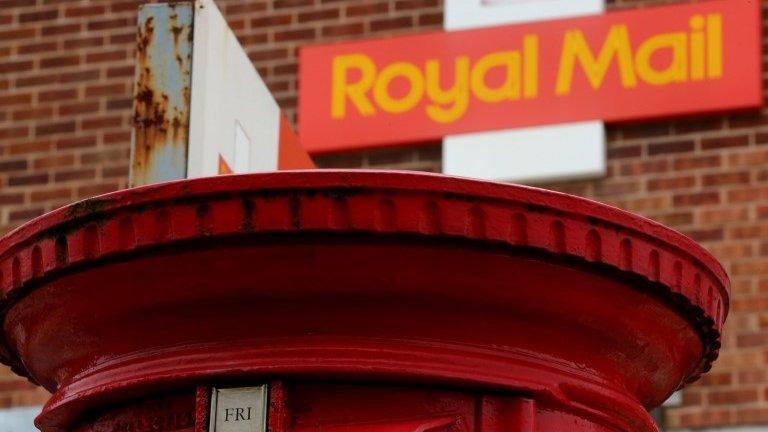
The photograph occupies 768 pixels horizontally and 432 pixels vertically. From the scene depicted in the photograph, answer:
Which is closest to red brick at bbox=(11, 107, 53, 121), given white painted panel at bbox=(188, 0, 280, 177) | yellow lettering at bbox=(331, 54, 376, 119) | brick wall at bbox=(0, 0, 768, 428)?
brick wall at bbox=(0, 0, 768, 428)

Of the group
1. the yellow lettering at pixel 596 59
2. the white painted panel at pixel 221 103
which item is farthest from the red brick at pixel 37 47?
the white painted panel at pixel 221 103

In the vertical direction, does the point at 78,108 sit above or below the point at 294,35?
below

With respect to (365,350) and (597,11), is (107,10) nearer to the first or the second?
(597,11)

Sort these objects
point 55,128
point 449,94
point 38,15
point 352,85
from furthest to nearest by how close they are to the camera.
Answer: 1. point 38,15
2. point 55,128
3. point 352,85
4. point 449,94

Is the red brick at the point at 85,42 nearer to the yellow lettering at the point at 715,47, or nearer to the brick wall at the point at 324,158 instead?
the brick wall at the point at 324,158

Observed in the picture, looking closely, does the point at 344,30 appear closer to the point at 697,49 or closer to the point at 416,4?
the point at 416,4

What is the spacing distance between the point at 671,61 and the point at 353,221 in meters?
3.93

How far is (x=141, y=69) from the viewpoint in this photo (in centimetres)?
323

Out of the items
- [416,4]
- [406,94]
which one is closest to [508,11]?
[416,4]

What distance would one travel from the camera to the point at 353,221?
2.15 meters

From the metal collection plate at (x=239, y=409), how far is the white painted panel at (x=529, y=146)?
3656mm

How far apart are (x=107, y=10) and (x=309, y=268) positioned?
465 centimetres

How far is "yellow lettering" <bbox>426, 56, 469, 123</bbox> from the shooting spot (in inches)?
238

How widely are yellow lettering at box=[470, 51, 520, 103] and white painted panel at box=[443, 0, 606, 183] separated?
0.14 m
